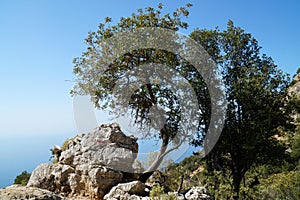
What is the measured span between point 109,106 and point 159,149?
11.4 ft

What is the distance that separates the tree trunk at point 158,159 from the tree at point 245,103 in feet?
10.7

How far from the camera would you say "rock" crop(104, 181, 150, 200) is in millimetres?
10938

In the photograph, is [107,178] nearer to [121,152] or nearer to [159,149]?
[121,152]

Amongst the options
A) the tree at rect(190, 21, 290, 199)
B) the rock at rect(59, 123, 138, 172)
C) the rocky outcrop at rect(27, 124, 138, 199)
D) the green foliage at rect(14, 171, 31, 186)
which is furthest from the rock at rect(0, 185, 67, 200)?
the green foliage at rect(14, 171, 31, 186)

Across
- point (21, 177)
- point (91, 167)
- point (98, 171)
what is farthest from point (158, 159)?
point (21, 177)

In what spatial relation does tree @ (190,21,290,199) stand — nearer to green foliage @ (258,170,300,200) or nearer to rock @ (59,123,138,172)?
rock @ (59,123,138,172)

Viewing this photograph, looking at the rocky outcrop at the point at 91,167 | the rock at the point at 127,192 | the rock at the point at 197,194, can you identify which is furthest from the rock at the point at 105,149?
the rock at the point at 197,194

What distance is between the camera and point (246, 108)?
14961 mm

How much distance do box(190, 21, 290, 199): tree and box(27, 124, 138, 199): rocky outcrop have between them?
222 inches

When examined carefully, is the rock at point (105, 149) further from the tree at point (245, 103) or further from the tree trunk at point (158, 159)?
the tree at point (245, 103)

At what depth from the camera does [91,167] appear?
1249 centimetres

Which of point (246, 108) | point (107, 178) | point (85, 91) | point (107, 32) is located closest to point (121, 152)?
point (107, 178)

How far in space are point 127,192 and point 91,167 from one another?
2.36 m

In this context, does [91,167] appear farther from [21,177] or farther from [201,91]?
[21,177]
